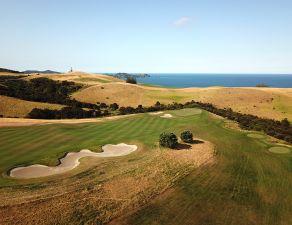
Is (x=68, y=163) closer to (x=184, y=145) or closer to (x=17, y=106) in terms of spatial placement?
(x=184, y=145)

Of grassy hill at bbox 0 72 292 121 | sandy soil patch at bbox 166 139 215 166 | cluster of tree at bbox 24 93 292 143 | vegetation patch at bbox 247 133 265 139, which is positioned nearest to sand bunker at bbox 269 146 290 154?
cluster of tree at bbox 24 93 292 143

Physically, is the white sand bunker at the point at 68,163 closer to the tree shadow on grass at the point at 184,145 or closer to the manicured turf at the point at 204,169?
the manicured turf at the point at 204,169

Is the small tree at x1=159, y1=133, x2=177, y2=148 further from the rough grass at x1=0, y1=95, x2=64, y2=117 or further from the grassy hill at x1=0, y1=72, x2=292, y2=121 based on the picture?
the rough grass at x1=0, y1=95, x2=64, y2=117

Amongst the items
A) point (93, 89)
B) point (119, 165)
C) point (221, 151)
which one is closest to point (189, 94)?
point (93, 89)

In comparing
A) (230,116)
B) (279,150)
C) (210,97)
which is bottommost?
(279,150)

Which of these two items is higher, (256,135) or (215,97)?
(215,97)

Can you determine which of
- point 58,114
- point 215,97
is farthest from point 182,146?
point 215,97

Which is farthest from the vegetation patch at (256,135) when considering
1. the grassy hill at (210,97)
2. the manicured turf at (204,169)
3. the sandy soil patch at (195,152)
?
the grassy hill at (210,97)

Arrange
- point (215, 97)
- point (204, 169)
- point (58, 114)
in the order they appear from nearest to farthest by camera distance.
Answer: point (204, 169) → point (58, 114) → point (215, 97)
